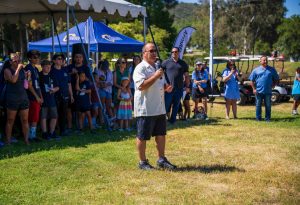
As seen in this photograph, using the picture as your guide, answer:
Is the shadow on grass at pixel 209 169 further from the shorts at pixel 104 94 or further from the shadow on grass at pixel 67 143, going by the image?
the shorts at pixel 104 94

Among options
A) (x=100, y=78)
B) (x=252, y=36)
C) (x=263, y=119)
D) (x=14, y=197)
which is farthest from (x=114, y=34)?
(x=252, y=36)

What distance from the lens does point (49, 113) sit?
9.12 m

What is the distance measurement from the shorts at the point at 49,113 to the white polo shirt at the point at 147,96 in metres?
3.21

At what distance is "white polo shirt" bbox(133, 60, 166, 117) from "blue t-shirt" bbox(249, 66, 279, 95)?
20.8ft

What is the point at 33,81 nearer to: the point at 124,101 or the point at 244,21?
the point at 124,101

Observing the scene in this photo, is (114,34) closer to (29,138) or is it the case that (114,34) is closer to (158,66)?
(29,138)

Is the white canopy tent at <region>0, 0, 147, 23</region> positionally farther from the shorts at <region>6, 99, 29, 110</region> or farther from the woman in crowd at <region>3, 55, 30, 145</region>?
the shorts at <region>6, 99, 29, 110</region>

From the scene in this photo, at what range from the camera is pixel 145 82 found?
20.3ft

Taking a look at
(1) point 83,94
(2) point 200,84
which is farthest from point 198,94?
(1) point 83,94

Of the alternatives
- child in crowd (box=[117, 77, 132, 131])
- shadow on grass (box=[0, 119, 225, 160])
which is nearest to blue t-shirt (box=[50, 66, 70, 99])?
shadow on grass (box=[0, 119, 225, 160])

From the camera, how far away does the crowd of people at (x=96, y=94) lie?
6422 millimetres

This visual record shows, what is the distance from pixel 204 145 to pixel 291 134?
8.52 ft

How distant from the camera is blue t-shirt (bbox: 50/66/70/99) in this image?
9.21 meters

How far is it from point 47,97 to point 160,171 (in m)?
3.54
